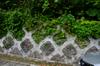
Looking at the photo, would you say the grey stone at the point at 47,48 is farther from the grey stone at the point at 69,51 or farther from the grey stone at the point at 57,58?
the grey stone at the point at 69,51

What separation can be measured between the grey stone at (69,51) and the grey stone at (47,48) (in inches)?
15.2

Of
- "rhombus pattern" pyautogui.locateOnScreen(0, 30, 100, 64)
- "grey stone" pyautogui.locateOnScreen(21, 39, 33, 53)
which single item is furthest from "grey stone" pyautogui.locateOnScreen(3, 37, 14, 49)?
"grey stone" pyautogui.locateOnScreen(21, 39, 33, 53)

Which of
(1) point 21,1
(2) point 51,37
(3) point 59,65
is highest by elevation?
(1) point 21,1

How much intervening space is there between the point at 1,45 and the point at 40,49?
1.37 meters

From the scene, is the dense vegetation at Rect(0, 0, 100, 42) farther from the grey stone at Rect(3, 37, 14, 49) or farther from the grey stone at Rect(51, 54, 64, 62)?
the grey stone at Rect(51, 54, 64, 62)

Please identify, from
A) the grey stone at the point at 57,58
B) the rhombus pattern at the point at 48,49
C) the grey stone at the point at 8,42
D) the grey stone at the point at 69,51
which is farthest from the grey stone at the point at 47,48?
the grey stone at the point at 8,42

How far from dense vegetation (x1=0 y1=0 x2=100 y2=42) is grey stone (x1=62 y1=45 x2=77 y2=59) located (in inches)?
11.8

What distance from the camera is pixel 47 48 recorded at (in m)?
8.51

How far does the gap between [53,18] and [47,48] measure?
38.6 inches

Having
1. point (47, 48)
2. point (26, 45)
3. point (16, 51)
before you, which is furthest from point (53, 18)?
point (16, 51)

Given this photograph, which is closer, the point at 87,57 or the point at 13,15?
the point at 87,57

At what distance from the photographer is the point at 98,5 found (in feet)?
28.0

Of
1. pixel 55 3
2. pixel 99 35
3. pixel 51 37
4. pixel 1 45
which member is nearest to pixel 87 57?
pixel 99 35

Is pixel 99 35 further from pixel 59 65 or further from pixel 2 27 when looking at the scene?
pixel 2 27
